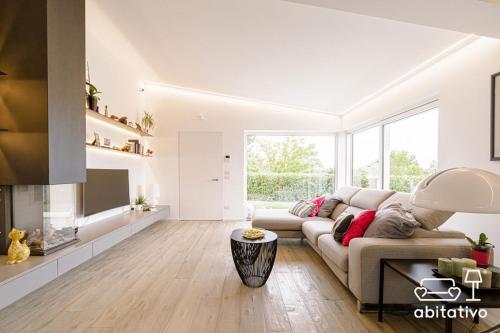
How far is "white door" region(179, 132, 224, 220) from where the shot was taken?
5418mm

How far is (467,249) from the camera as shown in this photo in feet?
6.18

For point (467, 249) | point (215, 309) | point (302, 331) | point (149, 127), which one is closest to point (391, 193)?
point (467, 249)

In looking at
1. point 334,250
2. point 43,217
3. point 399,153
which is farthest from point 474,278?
point 43,217

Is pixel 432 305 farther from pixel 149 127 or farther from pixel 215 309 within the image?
pixel 149 127

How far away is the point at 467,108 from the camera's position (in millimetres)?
2377

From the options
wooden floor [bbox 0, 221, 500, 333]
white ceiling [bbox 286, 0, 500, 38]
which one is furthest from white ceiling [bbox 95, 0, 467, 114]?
wooden floor [bbox 0, 221, 500, 333]

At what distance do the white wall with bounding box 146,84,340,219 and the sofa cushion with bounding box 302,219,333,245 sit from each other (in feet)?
7.56

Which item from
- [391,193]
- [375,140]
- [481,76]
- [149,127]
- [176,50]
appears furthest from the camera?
[149,127]

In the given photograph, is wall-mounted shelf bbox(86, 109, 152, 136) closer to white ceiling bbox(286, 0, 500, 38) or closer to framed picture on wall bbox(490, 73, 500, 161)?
white ceiling bbox(286, 0, 500, 38)

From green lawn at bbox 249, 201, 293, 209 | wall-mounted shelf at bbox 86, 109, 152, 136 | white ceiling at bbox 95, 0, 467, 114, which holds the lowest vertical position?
green lawn at bbox 249, 201, 293, 209

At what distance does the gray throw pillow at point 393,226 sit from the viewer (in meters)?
2.06

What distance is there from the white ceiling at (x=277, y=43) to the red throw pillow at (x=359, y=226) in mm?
1767

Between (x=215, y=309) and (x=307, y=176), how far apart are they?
411 centimetres

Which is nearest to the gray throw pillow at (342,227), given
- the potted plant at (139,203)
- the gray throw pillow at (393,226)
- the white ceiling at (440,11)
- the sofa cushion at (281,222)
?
the gray throw pillow at (393,226)
